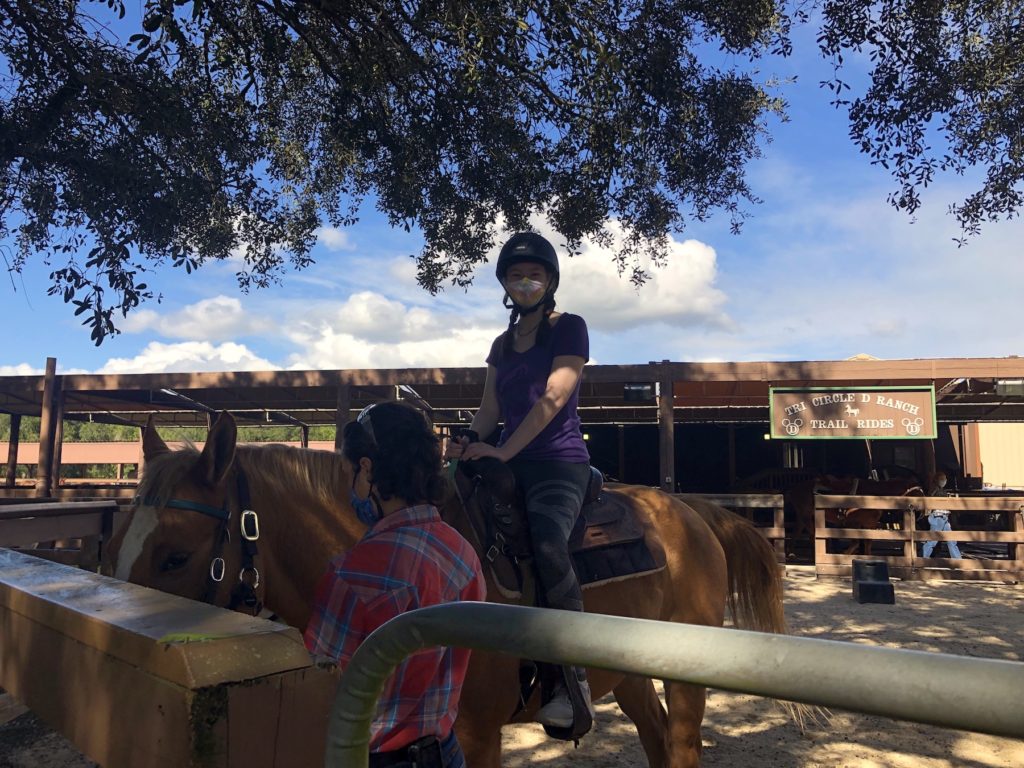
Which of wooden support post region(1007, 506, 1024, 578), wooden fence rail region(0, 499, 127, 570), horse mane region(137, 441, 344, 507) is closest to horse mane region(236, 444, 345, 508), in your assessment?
horse mane region(137, 441, 344, 507)

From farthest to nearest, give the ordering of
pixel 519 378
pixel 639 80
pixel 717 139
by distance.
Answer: pixel 717 139 < pixel 639 80 < pixel 519 378

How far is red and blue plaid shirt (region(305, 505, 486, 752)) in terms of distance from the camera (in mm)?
1636

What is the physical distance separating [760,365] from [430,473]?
1076cm

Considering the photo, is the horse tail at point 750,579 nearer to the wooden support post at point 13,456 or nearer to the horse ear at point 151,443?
the horse ear at point 151,443

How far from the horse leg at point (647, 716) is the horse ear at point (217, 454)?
248 cm

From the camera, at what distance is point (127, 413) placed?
19.4m

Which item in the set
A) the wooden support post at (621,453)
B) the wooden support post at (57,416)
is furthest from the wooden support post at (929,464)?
the wooden support post at (57,416)

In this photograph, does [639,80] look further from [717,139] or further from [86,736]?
[86,736]

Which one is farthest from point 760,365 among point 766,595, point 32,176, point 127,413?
point 127,413

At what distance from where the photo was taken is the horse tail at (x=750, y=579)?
450 centimetres

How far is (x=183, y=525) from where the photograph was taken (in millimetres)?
2279

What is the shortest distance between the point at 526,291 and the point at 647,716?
2425 mm

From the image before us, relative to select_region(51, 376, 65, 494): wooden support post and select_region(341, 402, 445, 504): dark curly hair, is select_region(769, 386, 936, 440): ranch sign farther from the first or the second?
select_region(51, 376, 65, 494): wooden support post

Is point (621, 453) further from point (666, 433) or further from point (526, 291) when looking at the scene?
point (526, 291)
